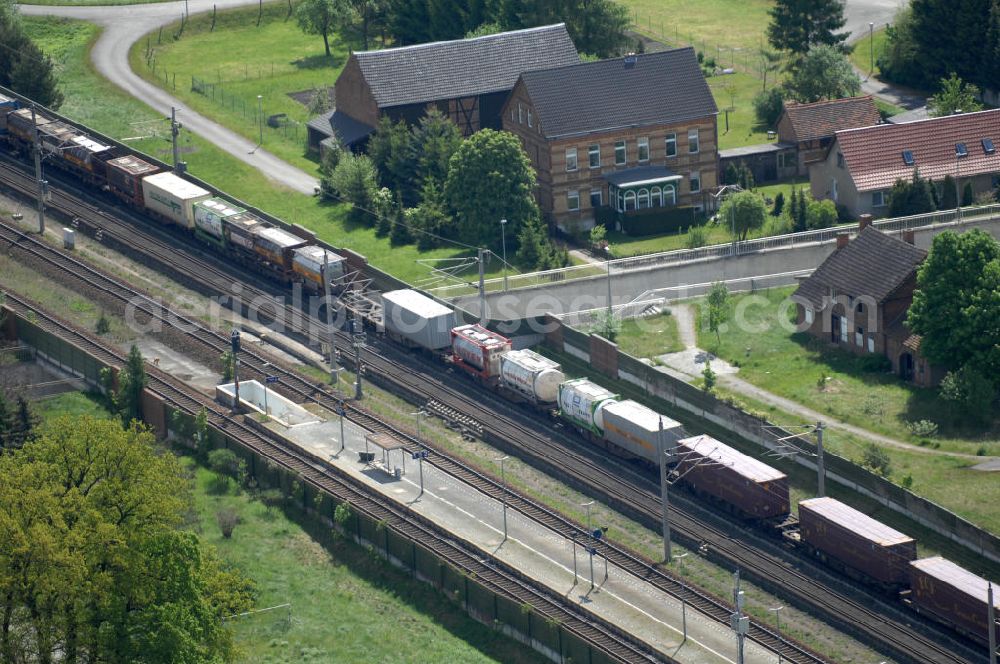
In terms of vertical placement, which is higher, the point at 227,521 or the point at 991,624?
the point at 227,521

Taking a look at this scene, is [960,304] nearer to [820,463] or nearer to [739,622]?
[820,463]

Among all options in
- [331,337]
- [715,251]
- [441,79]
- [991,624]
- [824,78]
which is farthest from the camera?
[824,78]

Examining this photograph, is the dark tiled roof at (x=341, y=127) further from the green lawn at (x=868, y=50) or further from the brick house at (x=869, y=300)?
the green lawn at (x=868, y=50)

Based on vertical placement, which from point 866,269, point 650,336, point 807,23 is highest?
point 807,23

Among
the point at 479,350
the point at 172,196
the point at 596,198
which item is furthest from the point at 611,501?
the point at 172,196

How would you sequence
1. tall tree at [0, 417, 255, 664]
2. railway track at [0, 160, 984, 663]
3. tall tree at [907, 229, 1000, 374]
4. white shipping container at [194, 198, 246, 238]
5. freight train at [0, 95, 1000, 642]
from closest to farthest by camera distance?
tall tree at [0, 417, 255, 664]
railway track at [0, 160, 984, 663]
freight train at [0, 95, 1000, 642]
tall tree at [907, 229, 1000, 374]
white shipping container at [194, 198, 246, 238]

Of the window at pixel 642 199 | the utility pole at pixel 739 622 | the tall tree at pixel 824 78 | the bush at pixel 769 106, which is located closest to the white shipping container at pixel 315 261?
the window at pixel 642 199

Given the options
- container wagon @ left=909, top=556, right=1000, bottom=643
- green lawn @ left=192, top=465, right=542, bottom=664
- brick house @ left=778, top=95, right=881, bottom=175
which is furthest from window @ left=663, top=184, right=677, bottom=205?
container wagon @ left=909, top=556, right=1000, bottom=643

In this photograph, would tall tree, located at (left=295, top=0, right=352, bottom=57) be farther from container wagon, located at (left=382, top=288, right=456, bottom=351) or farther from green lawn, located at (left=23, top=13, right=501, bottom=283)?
container wagon, located at (left=382, top=288, right=456, bottom=351)
